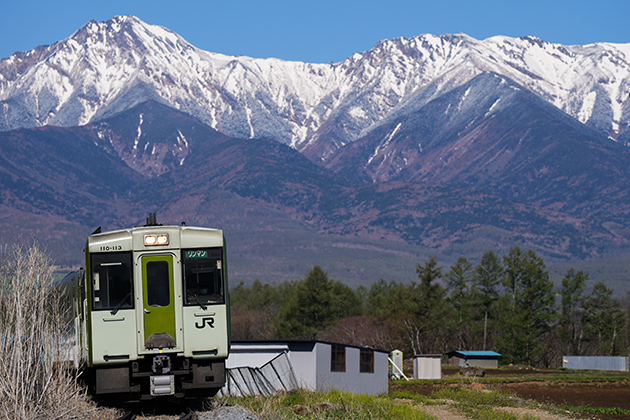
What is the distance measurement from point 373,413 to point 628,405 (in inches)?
779

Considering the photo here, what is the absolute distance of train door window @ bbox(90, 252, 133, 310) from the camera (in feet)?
74.3

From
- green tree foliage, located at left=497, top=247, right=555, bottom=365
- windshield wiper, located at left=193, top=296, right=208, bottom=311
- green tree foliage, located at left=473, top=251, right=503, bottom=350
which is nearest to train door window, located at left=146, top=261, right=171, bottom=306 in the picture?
windshield wiper, located at left=193, top=296, right=208, bottom=311

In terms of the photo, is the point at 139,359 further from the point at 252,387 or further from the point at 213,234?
the point at 252,387

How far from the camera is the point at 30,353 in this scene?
2027 centimetres

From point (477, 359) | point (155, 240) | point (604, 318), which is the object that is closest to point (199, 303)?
point (155, 240)

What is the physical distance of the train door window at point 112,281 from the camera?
22641 millimetres

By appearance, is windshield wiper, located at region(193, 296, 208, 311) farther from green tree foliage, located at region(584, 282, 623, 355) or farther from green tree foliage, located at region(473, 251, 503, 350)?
green tree foliage, located at region(473, 251, 503, 350)

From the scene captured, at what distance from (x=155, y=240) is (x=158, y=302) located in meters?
1.56

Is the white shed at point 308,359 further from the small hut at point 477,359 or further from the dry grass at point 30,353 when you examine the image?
the small hut at point 477,359

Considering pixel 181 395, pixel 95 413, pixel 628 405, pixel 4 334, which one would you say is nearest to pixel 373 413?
pixel 181 395

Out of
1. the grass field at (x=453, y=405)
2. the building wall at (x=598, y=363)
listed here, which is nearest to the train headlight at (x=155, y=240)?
the grass field at (x=453, y=405)

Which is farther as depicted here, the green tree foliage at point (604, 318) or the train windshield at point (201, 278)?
the green tree foliage at point (604, 318)

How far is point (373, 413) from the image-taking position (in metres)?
25.4

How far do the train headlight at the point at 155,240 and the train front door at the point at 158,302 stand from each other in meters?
0.33
